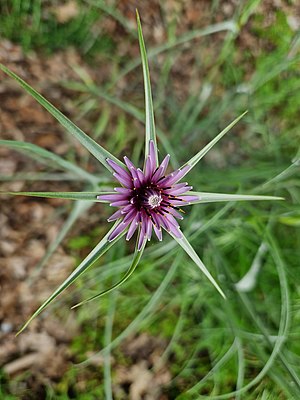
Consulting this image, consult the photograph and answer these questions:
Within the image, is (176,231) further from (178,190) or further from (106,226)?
(106,226)

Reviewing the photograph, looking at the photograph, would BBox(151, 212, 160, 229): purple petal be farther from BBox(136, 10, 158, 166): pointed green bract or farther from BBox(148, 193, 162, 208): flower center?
BBox(136, 10, 158, 166): pointed green bract

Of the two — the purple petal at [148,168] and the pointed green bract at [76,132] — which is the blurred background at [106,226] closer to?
the purple petal at [148,168]

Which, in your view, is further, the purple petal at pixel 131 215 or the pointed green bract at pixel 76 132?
the purple petal at pixel 131 215

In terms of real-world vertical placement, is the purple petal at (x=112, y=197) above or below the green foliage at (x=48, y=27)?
below

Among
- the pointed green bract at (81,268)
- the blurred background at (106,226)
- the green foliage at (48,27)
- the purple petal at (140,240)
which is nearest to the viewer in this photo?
A: the pointed green bract at (81,268)

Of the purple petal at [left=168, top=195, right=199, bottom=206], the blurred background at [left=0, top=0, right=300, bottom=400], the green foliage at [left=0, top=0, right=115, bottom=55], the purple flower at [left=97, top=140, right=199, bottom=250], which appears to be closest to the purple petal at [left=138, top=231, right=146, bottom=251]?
the purple flower at [left=97, top=140, right=199, bottom=250]

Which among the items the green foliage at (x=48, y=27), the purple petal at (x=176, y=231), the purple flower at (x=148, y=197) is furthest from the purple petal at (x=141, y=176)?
the green foliage at (x=48, y=27)

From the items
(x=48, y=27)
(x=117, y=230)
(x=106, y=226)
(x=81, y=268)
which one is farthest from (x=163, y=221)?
(x=48, y=27)

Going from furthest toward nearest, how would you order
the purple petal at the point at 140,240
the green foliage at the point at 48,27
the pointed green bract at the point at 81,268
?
the green foliage at the point at 48,27, the purple petal at the point at 140,240, the pointed green bract at the point at 81,268

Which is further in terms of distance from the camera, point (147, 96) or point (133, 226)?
point (133, 226)
